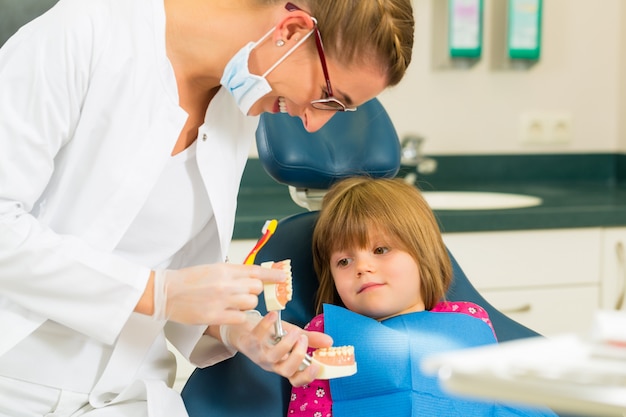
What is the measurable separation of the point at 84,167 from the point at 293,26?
0.37 metres

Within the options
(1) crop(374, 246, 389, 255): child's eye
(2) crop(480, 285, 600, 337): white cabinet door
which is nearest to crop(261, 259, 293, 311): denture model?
(1) crop(374, 246, 389, 255): child's eye

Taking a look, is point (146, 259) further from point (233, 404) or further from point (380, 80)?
point (380, 80)

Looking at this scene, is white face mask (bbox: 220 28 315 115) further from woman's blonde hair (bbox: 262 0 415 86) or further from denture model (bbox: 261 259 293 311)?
denture model (bbox: 261 259 293 311)

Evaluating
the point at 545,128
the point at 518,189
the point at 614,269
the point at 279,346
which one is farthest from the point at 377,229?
the point at 545,128

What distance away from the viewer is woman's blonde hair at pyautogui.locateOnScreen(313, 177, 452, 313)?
5.24 feet

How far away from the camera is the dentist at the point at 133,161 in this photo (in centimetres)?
112

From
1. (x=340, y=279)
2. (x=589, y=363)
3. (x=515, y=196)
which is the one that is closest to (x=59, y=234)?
(x=340, y=279)

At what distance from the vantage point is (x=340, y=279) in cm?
157

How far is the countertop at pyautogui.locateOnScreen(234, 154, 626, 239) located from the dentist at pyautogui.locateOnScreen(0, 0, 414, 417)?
876 mm

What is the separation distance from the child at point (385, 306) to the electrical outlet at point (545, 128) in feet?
4.69

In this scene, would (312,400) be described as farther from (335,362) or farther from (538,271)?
(538,271)

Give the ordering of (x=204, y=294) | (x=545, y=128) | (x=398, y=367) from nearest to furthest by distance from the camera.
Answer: (x=204, y=294), (x=398, y=367), (x=545, y=128)

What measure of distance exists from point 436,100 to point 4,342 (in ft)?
6.69

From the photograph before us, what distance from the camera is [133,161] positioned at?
1.21 m
